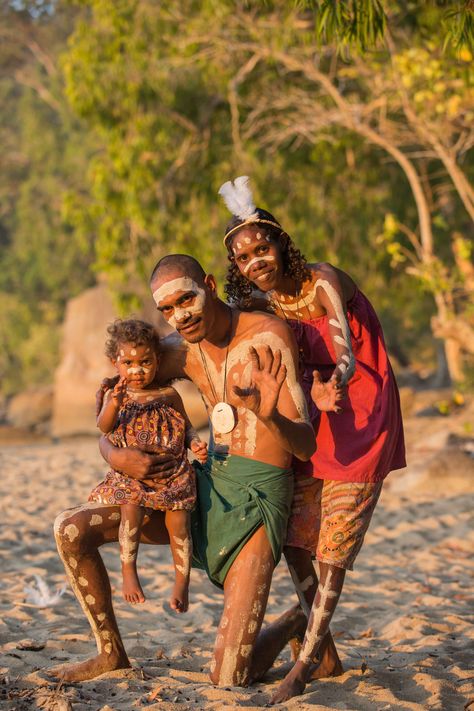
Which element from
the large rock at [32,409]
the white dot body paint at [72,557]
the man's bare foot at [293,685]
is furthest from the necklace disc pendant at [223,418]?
the large rock at [32,409]

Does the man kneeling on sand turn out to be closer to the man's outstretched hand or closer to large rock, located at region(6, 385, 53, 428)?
the man's outstretched hand

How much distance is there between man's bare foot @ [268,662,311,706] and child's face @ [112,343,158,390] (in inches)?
49.2

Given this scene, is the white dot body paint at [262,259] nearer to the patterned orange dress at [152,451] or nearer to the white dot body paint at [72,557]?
the patterned orange dress at [152,451]

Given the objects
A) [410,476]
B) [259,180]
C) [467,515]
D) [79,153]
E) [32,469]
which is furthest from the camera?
[79,153]

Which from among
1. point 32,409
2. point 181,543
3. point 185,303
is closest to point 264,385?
point 185,303

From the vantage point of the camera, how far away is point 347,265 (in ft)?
47.3

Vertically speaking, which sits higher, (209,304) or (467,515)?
(209,304)

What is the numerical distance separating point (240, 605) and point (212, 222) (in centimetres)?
983

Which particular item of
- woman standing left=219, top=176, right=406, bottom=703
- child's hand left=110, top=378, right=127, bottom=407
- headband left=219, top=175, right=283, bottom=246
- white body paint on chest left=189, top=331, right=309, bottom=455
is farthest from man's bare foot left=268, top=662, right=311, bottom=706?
headband left=219, top=175, right=283, bottom=246

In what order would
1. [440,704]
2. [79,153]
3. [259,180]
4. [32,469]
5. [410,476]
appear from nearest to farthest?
[440,704] → [410,476] → [32,469] → [259,180] → [79,153]

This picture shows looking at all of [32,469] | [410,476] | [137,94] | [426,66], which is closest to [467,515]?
[410,476]

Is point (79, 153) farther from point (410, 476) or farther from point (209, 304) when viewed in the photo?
point (209, 304)

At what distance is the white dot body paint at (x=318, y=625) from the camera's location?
3.67m

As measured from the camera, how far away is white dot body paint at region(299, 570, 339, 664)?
12.0 feet
